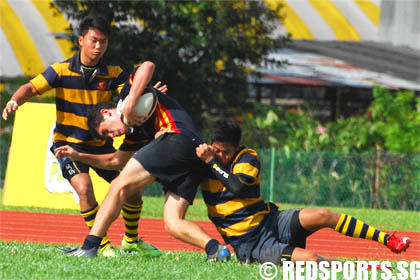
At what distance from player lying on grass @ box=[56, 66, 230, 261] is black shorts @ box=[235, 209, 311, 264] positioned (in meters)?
0.20

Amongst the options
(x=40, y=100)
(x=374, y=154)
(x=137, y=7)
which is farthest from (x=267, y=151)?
(x=40, y=100)

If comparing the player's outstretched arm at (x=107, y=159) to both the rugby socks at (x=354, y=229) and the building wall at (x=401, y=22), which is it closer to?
the rugby socks at (x=354, y=229)

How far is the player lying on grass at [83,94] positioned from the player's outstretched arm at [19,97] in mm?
10

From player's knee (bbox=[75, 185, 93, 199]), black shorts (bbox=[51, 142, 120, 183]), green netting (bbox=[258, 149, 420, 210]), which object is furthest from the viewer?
green netting (bbox=[258, 149, 420, 210])

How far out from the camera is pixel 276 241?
6379 mm

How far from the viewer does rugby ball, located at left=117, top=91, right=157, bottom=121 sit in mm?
6405

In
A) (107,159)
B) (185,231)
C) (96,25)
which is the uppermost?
(96,25)

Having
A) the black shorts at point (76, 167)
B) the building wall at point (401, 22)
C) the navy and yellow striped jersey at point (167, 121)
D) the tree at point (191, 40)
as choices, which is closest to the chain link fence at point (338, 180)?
the tree at point (191, 40)

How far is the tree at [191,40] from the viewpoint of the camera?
57.2 feet

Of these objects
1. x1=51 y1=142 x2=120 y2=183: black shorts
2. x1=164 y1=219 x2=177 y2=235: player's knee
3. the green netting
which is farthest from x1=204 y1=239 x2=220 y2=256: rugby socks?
the green netting

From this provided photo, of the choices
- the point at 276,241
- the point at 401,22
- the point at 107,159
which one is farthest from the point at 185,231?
the point at 401,22

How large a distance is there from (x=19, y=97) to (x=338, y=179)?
10864 mm

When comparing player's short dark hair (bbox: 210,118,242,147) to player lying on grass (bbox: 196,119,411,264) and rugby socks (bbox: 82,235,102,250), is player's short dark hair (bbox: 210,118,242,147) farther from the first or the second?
rugby socks (bbox: 82,235,102,250)

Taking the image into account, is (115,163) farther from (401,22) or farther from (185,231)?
(401,22)
